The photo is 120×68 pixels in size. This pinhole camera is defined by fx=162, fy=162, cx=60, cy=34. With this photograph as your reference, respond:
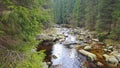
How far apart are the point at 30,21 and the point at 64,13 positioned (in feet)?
159

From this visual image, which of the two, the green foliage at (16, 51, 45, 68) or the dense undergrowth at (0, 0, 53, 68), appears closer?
the dense undergrowth at (0, 0, 53, 68)

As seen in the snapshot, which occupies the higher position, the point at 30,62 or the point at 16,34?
the point at 16,34

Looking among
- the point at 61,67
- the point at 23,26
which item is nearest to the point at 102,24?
the point at 61,67

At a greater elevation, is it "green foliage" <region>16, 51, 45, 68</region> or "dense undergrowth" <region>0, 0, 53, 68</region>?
"dense undergrowth" <region>0, 0, 53, 68</region>

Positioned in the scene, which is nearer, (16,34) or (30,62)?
(16,34)

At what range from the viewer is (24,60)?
4.38m

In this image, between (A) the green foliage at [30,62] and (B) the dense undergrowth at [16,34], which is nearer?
(B) the dense undergrowth at [16,34]

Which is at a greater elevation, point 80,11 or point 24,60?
point 24,60

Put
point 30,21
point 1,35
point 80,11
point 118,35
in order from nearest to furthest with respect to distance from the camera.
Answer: point 1,35
point 30,21
point 118,35
point 80,11

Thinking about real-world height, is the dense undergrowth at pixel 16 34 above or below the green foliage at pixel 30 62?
above

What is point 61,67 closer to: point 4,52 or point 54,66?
point 54,66

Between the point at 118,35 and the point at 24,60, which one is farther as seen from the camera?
the point at 118,35

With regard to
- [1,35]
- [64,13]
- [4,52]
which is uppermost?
[1,35]

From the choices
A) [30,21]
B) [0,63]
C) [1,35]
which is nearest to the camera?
[0,63]
